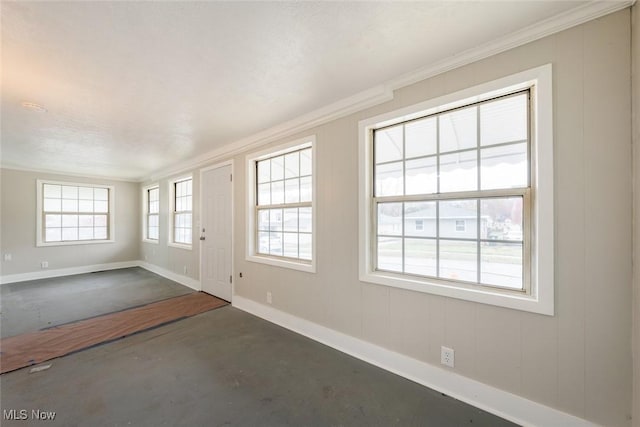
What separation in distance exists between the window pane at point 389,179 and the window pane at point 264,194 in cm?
162

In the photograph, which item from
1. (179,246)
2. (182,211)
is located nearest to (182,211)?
(182,211)

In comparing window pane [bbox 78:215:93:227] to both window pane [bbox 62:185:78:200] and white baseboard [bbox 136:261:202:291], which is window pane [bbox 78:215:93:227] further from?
white baseboard [bbox 136:261:202:291]

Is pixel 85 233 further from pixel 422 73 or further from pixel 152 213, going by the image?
pixel 422 73

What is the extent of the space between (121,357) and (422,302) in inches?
106

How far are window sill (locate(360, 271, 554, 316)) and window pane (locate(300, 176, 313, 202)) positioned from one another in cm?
112

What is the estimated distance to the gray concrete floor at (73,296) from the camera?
121 inches

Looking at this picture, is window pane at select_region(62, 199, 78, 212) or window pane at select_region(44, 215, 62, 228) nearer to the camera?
window pane at select_region(44, 215, 62, 228)

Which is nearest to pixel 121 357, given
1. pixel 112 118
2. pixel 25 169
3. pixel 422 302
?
pixel 112 118

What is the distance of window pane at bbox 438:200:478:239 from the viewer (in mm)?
1739

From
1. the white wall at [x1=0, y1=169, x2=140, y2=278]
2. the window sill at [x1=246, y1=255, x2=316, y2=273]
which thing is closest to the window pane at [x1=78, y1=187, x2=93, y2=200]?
the white wall at [x1=0, y1=169, x2=140, y2=278]

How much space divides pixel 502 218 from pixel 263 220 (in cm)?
264

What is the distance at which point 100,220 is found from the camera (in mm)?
5910

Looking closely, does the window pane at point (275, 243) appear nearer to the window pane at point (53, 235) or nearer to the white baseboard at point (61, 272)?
the white baseboard at point (61, 272)

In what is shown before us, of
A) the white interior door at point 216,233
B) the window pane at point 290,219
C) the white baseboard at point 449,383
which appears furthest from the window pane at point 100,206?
the white baseboard at point 449,383
